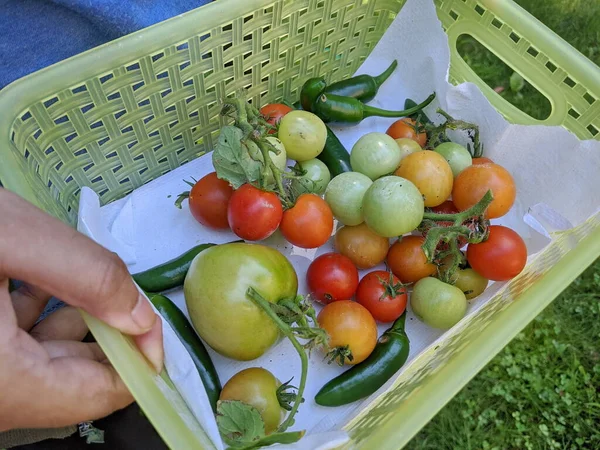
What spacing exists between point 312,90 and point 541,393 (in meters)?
0.88

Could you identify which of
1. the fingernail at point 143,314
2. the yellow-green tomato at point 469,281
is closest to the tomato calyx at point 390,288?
the yellow-green tomato at point 469,281

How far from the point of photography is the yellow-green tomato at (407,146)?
1057 millimetres

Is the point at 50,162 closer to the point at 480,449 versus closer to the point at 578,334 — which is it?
the point at 480,449

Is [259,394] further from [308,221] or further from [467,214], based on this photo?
[467,214]

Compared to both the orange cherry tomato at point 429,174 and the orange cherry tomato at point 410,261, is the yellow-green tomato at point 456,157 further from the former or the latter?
the orange cherry tomato at point 410,261

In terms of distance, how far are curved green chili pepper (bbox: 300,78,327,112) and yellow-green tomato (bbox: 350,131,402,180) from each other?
0.15 m

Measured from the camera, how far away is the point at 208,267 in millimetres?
859

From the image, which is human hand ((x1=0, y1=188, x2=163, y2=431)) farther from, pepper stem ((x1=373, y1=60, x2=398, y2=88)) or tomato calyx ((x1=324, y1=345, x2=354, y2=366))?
pepper stem ((x1=373, y1=60, x2=398, y2=88))

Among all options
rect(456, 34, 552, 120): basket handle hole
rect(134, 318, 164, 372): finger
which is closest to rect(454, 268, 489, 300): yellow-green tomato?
rect(134, 318, 164, 372): finger

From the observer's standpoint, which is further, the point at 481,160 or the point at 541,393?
the point at 541,393

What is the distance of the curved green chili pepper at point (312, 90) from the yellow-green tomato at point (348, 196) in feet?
0.67

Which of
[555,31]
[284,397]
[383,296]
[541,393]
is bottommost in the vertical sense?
[541,393]

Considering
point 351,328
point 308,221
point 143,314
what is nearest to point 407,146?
point 308,221

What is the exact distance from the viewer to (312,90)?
1106 millimetres
